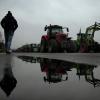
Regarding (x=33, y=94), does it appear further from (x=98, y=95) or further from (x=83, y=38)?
(x=83, y=38)

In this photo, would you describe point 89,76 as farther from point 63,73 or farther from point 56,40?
point 56,40

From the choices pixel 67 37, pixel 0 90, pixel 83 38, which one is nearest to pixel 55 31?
pixel 67 37

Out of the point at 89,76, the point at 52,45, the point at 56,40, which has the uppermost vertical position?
the point at 56,40

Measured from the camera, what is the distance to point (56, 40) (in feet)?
70.5

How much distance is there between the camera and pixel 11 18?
57.4ft

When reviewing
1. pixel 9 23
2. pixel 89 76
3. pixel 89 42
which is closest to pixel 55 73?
pixel 89 76

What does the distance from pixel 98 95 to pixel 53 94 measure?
0.36 m

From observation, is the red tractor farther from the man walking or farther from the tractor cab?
the man walking

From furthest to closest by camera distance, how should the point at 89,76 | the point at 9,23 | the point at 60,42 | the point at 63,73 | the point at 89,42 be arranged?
the point at 89,42
the point at 60,42
the point at 9,23
the point at 63,73
the point at 89,76

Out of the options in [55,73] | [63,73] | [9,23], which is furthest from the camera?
[9,23]

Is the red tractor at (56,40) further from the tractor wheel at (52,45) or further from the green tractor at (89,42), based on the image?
the green tractor at (89,42)

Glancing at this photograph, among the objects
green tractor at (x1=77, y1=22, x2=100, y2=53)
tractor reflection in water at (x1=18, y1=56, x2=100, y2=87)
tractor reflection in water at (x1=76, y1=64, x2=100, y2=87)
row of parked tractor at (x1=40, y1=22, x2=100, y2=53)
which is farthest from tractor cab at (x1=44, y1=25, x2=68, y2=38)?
tractor reflection in water at (x1=76, y1=64, x2=100, y2=87)

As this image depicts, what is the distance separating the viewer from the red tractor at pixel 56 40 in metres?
21.3

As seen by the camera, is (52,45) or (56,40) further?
(56,40)
